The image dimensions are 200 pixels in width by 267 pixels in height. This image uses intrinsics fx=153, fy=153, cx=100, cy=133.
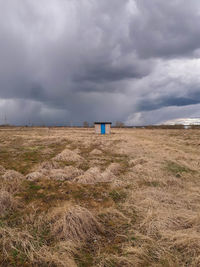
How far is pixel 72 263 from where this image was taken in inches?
111

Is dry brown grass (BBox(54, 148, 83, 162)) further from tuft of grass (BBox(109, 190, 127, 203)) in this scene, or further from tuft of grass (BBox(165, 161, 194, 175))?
tuft of grass (BBox(165, 161, 194, 175))

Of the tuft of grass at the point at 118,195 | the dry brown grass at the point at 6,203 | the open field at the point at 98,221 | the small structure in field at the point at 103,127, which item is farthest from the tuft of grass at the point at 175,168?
the small structure in field at the point at 103,127

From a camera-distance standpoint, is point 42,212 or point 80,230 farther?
point 42,212

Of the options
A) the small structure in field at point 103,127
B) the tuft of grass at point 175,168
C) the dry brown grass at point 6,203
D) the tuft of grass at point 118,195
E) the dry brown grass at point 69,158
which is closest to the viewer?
the dry brown grass at point 6,203

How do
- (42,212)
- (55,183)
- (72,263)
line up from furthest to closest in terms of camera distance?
(55,183), (42,212), (72,263)

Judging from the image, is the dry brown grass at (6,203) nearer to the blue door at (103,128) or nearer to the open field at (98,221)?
the open field at (98,221)

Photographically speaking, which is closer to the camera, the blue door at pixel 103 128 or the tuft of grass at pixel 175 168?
the tuft of grass at pixel 175 168

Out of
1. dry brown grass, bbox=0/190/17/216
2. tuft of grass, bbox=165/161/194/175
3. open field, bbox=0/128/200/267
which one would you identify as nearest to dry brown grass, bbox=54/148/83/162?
open field, bbox=0/128/200/267

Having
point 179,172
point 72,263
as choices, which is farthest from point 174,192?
point 72,263

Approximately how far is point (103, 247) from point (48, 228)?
1.47 meters

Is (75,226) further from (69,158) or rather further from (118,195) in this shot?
(69,158)

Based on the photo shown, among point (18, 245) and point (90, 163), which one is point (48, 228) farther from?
point (90, 163)

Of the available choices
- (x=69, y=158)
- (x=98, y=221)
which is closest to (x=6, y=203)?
(x=98, y=221)

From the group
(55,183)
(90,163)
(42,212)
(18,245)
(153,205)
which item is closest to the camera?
(18,245)
